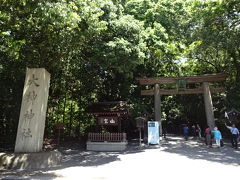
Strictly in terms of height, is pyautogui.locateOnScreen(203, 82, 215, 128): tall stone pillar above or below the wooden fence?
above

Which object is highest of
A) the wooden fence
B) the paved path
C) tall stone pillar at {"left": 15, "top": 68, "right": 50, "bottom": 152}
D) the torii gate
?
the torii gate

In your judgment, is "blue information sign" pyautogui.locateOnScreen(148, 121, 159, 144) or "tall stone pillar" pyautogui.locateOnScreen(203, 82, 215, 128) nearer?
"blue information sign" pyautogui.locateOnScreen(148, 121, 159, 144)

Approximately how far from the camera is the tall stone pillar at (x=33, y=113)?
26.9 ft

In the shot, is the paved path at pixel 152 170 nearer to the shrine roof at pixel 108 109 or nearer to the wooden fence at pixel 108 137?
the wooden fence at pixel 108 137

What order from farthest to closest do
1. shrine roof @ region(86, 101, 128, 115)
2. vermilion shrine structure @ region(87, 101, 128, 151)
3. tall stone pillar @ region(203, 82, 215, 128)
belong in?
tall stone pillar @ region(203, 82, 215, 128)
shrine roof @ region(86, 101, 128, 115)
vermilion shrine structure @ region(87, 101, 128, 151)

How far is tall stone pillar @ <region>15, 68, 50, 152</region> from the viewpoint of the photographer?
8.20 m

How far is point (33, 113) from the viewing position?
8.43 m

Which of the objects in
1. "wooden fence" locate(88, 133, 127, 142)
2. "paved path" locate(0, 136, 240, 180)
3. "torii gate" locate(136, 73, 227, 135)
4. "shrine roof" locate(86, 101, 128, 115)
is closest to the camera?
"paved path" locate(0, 136, 240, 180)

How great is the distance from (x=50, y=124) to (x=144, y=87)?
9958 millimetres

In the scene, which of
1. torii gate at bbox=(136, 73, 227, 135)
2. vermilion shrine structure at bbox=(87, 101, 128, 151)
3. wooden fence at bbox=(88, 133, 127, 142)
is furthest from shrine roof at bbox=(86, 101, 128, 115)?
torii gate at bbox=(136, 73, 227, 135)

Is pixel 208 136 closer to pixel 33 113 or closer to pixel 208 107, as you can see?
pixel 208 107

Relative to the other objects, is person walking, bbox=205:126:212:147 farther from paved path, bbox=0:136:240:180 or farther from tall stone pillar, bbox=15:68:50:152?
tall stone pillar, bbox=15:68:50:152

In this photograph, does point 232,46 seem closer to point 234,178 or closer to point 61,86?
point 234,178

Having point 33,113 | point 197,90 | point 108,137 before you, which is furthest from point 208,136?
point 33,113
